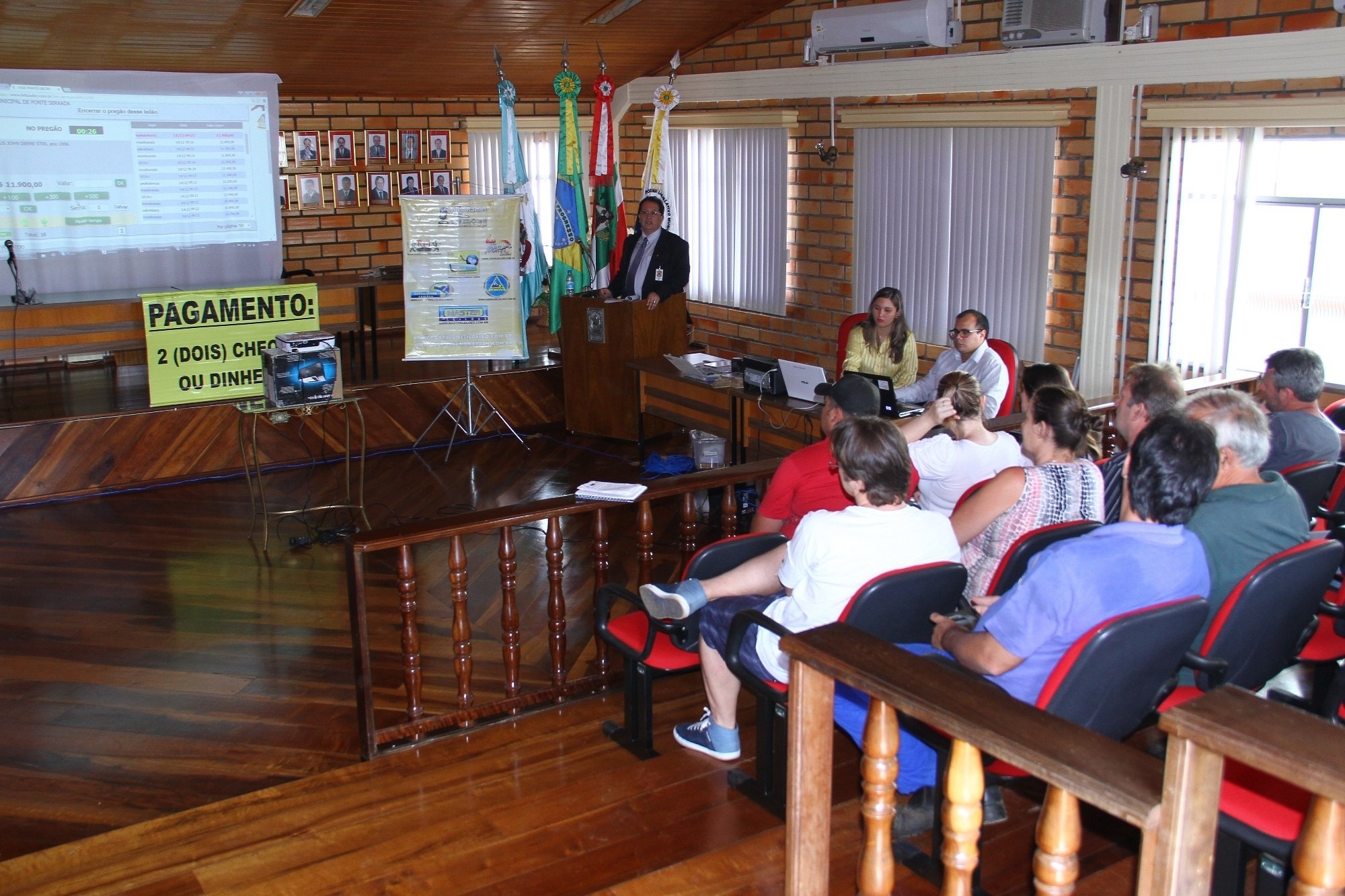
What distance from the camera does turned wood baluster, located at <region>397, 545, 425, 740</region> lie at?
3.34 meters

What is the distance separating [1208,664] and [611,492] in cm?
174

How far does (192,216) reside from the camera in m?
8.29

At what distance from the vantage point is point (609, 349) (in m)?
7.67

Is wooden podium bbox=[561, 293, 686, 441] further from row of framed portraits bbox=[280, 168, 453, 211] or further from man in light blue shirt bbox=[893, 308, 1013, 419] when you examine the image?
man in light blue shirt bbox=[893, 308, 1013, 419]

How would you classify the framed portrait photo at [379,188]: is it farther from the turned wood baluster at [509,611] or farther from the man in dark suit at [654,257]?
the turned wood baluster at [509,611]

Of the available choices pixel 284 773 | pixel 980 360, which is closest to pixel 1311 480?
pixel 980 360

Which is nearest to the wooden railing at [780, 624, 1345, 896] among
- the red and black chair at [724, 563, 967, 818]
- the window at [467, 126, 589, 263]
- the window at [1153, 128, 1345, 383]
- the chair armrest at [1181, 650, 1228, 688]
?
the red and black chair at [724, 563, 967, 818]

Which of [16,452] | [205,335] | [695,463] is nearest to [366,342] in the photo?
[205,335]

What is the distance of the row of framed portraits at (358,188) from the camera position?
9.34 metres

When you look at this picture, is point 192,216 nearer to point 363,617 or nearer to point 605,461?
point 605,461

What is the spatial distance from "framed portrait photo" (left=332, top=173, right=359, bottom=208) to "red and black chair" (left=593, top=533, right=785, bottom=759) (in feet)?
23.2

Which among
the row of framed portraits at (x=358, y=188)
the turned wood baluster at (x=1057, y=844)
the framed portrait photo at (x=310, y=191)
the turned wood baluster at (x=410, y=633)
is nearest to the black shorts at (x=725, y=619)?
the turned wood baluster at (x=410, y=633)

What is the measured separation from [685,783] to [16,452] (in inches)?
207

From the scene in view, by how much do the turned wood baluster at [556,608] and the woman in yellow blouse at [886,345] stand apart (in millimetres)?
2910
